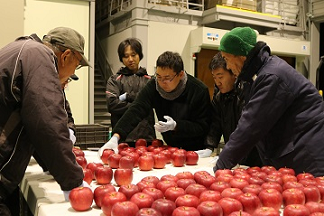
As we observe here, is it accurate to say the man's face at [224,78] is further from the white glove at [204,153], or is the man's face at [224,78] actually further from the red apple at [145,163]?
the red apple at [145,163]

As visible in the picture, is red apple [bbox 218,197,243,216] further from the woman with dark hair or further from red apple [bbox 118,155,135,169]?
the woman with dark hair

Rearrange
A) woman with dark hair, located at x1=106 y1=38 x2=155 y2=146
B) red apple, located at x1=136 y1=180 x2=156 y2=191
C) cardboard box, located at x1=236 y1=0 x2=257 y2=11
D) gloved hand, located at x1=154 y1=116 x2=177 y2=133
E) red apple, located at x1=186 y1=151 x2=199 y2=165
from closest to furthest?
1. red apple, located at x1=136 y1=180 x2=156 y2=191
2. red apple, located at x1=186 y1=151 x2=199 y2=165
3. gloved hand, located at x1=154 y1=116 x2=177 y2=133
4. woman with dark hair, located at x1=106 y1=38 x2=155 y2=146
5. cardboard box, located at x1=236 y1=0 x2=257 y2=11

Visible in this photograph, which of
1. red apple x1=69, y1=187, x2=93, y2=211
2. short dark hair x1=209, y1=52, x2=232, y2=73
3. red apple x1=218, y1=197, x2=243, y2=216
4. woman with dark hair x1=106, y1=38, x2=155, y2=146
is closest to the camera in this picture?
red apple x1=218, y1=197, x2=243, y2=216

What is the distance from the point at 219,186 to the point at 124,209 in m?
0.50

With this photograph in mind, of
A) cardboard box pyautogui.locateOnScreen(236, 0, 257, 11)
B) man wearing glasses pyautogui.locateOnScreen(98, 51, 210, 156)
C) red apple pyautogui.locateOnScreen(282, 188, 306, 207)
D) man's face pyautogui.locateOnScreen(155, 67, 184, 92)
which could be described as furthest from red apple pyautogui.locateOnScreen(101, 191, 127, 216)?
cardboard box pyautogui.locateOnScreen(236, 0, 257, 11)

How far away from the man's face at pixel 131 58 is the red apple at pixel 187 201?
256 centimetres

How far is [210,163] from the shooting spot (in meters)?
2.38

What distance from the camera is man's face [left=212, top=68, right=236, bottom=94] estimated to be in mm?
2609

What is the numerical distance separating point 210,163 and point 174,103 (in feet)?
2.46

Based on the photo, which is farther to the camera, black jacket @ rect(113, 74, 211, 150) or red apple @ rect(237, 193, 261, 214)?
black jacket @ rect(113, 74, 211, 150)

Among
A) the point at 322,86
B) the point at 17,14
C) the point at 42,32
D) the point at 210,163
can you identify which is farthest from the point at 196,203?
the point at 322,86

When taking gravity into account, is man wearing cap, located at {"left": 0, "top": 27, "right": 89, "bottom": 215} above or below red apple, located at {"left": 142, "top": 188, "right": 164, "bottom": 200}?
above

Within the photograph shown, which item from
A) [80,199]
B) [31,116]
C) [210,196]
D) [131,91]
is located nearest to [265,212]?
[210,196]

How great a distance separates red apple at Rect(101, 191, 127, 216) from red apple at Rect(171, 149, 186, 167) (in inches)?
37.7
